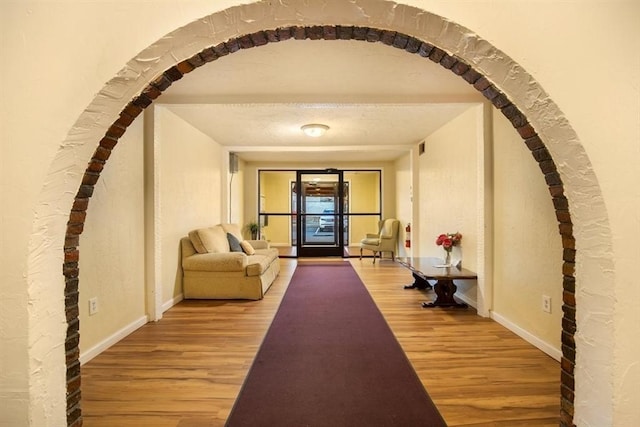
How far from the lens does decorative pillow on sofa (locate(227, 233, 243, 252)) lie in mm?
4501

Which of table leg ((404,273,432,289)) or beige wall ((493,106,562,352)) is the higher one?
beige wall ((493,106,562,352))

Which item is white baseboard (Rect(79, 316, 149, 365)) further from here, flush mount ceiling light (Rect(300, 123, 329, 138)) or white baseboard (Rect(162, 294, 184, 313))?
flush mount ceiling light (Rect(300, 123, 329, 138))

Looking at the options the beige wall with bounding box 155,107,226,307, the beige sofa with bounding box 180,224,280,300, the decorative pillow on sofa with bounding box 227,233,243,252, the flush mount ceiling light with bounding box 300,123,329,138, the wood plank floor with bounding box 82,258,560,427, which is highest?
the flush mount ceiling light with bounding box 300,123,329,138

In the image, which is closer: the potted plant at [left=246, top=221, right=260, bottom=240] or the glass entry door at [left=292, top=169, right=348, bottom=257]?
the potted plant at [left=246, top=221, right=260, bottom=240]

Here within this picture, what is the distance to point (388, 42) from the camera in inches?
52.1

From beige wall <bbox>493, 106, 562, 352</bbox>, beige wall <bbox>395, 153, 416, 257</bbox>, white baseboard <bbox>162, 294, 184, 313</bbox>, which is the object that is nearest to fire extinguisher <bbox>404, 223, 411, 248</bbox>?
beige wall <bbox>395, 153, 416, 257</bbox>

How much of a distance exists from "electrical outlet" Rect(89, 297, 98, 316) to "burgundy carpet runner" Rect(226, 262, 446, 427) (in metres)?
1.26

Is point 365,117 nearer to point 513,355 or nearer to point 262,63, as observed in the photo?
point 262,63

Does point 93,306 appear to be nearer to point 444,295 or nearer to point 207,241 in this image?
point 207,241

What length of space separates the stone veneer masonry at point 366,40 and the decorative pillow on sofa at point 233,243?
10.6 feet

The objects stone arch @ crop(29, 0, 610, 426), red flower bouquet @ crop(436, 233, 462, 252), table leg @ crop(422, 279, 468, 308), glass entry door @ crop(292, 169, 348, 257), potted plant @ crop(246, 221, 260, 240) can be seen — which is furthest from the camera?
glass entry door @ crop(292, 169, 348, 257)

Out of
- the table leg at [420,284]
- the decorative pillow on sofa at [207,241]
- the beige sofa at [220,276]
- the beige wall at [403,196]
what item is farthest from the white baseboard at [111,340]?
the beige wall at [403,196]

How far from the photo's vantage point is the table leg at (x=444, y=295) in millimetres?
3492

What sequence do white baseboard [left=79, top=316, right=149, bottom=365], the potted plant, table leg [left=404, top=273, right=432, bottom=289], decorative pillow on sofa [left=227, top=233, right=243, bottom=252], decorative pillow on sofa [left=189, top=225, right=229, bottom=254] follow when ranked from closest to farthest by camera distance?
white baseboard [left=79, top=316, right=149, bottom=365] < decorative pillow on sofa [left=189, top=225, right=229, bottom=254] < table leg [left=404, top=273, right=432, bottom=289] < decorative pillow on sofa [left=227, top=233, right=243, bottom=252] < the potted plant
